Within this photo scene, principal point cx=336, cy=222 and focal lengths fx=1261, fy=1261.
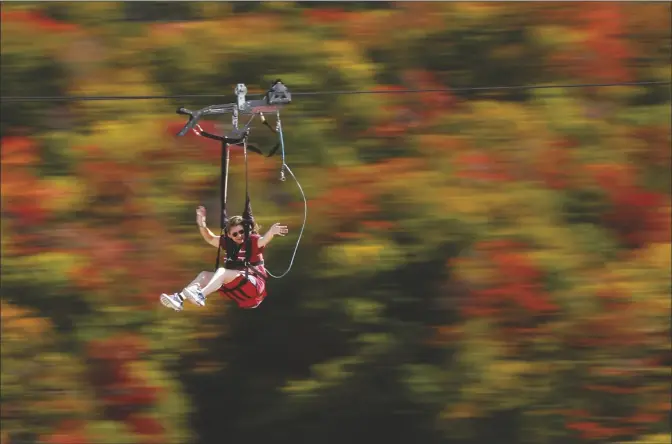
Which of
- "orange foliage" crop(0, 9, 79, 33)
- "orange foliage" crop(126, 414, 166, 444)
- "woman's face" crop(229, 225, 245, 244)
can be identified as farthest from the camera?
"orange foliage" crop(0, 9, 79, 33)

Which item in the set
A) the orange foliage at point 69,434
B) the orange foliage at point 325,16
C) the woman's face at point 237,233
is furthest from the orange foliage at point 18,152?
the woman's face at point 237,233

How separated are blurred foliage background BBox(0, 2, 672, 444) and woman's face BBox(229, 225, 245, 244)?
12.9 ft

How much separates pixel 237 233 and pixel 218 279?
0.26m

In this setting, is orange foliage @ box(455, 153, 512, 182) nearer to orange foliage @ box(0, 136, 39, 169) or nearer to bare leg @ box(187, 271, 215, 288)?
orange foliage @ box(0, 136, 39, 169)

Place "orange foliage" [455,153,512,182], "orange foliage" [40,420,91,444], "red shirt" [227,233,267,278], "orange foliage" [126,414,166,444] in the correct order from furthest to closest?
"orange foliage" [126,414,166,444]
"orange foliage" [40,420,91,444]
"orange foliage" [455,153,512,182]
"red shirt" [227,233,267,278]

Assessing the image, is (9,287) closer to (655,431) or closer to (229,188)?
(229,188)

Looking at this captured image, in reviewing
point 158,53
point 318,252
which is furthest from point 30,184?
point 318,252

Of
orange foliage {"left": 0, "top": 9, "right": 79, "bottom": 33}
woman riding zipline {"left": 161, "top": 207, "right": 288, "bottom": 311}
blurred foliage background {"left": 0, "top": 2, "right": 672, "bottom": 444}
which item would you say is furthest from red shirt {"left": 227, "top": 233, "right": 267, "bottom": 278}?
orange foliage {"left": 0, "top": 9, "right": 79, "bottom": 33}

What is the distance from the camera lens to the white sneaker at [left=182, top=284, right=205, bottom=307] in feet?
21.3

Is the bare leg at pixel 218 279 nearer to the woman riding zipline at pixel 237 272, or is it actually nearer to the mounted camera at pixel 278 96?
the woman riding zipline at pixel 237 272

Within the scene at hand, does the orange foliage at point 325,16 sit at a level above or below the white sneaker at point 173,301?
above

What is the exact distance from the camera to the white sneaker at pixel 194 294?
648 cm

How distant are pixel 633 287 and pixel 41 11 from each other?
591 cm

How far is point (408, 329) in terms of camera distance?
11.3 m
